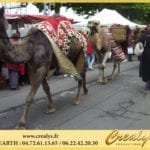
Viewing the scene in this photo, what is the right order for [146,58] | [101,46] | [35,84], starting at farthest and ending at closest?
[101,46]
[146,58]
[35,84]

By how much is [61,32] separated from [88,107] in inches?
56.4

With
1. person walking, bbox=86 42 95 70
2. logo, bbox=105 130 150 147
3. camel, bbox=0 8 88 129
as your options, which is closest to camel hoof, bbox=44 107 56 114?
camel, bbox=0 8 88 129

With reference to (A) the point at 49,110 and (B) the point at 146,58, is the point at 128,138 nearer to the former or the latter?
(A) the point at 49,110

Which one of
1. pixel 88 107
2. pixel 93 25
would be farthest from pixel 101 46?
pixel 88 107

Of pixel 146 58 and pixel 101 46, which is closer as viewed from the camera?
pixel 146 58

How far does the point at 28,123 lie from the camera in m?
6.70

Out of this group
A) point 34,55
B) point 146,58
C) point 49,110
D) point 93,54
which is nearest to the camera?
point 34,55

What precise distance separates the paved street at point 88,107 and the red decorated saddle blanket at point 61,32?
99cm

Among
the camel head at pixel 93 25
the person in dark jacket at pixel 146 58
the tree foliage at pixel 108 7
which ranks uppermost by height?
the tree foliage at pixel 108 7

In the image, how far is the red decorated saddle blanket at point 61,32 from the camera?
6.89 metres

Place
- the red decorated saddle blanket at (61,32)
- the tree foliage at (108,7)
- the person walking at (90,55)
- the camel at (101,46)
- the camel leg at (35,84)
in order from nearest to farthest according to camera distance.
Answer: the tree foliage at (108,7)
the camel leg at (35,84)
the red decorated saddle blanket at (61,32)
the camel at (101,46)
the person walking at (90,55)

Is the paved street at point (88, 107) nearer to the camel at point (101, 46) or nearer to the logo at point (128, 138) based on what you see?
the camel at point (101, 46)

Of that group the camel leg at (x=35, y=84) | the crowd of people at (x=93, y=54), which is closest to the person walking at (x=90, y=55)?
the crowd of people at (x=93, y=54)

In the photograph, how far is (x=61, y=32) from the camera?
7199 millimetres
